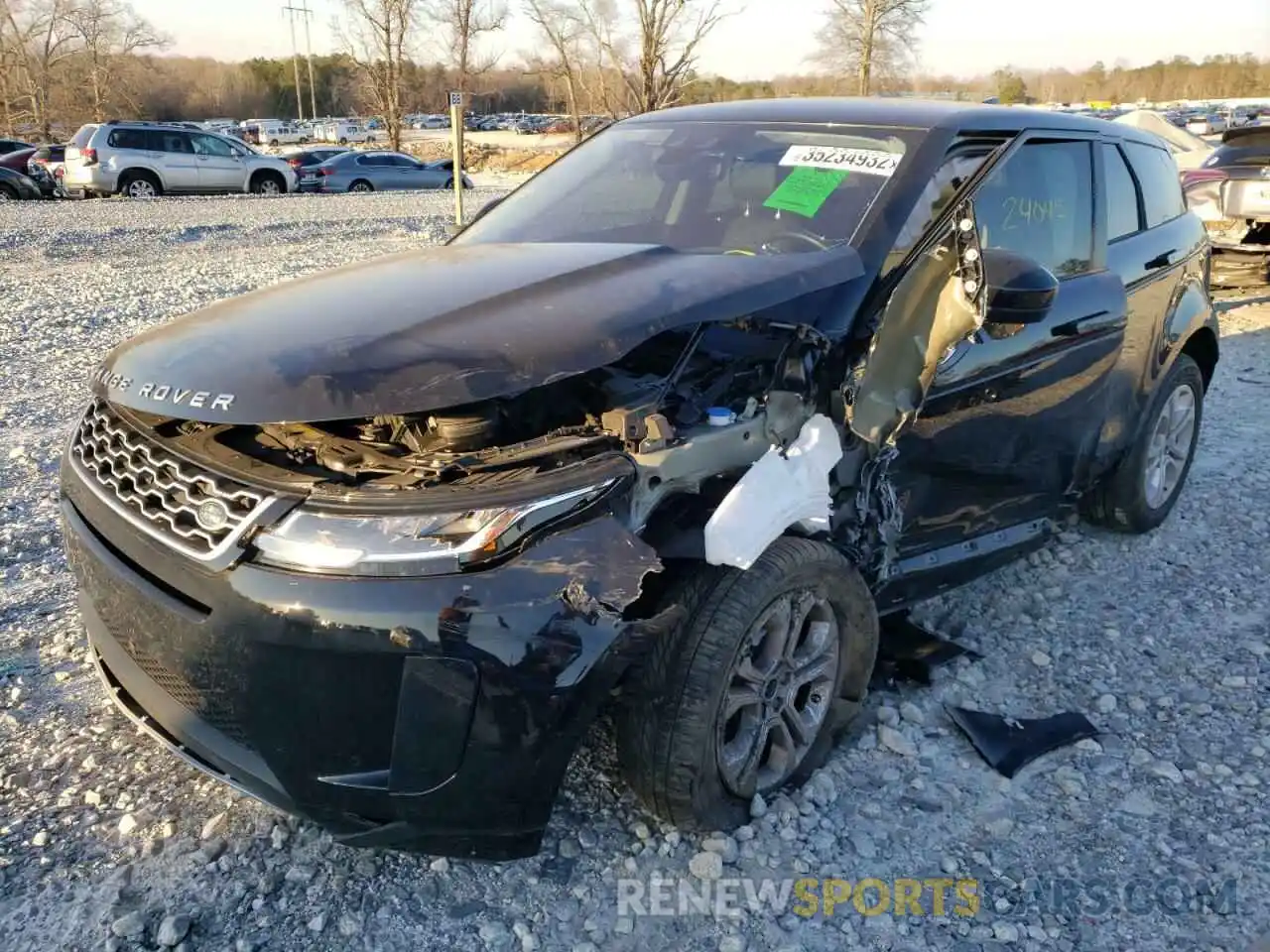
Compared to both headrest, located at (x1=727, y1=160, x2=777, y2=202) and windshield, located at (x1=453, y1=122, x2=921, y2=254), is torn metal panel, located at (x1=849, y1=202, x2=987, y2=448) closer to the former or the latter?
windshield, located at (x1=453, y1=122, x2=921, y2=254)

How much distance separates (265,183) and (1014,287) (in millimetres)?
24422

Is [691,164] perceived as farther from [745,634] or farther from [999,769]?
[999,769]

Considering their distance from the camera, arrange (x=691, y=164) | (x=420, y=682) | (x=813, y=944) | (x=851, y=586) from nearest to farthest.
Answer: (x=420, y=682) < (x=813, y=944) < (x=851, y=586) < (x=691, y=164)

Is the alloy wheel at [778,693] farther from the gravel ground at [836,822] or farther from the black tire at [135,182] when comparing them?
the black tire at [135,182]

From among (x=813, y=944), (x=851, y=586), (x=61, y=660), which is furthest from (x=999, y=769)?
(x=61, y=660)

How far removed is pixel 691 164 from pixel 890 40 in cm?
3003

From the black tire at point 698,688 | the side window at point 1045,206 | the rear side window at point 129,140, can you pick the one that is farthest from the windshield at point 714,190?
the rear side window at point 129,140

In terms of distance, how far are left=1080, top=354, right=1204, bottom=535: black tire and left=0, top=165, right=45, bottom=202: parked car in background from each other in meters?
23.6

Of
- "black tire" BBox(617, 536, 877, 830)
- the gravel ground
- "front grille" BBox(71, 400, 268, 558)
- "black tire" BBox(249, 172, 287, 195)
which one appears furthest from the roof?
"black tire" BBox(249, 172, 287, 195)

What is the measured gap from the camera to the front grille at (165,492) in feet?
6.82

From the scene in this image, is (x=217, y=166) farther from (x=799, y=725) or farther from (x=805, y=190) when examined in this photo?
(x=799, y=725)

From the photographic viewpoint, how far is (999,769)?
2914 millimetres

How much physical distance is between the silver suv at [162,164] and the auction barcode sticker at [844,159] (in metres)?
21.8

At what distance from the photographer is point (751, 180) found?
3371 millimetres
